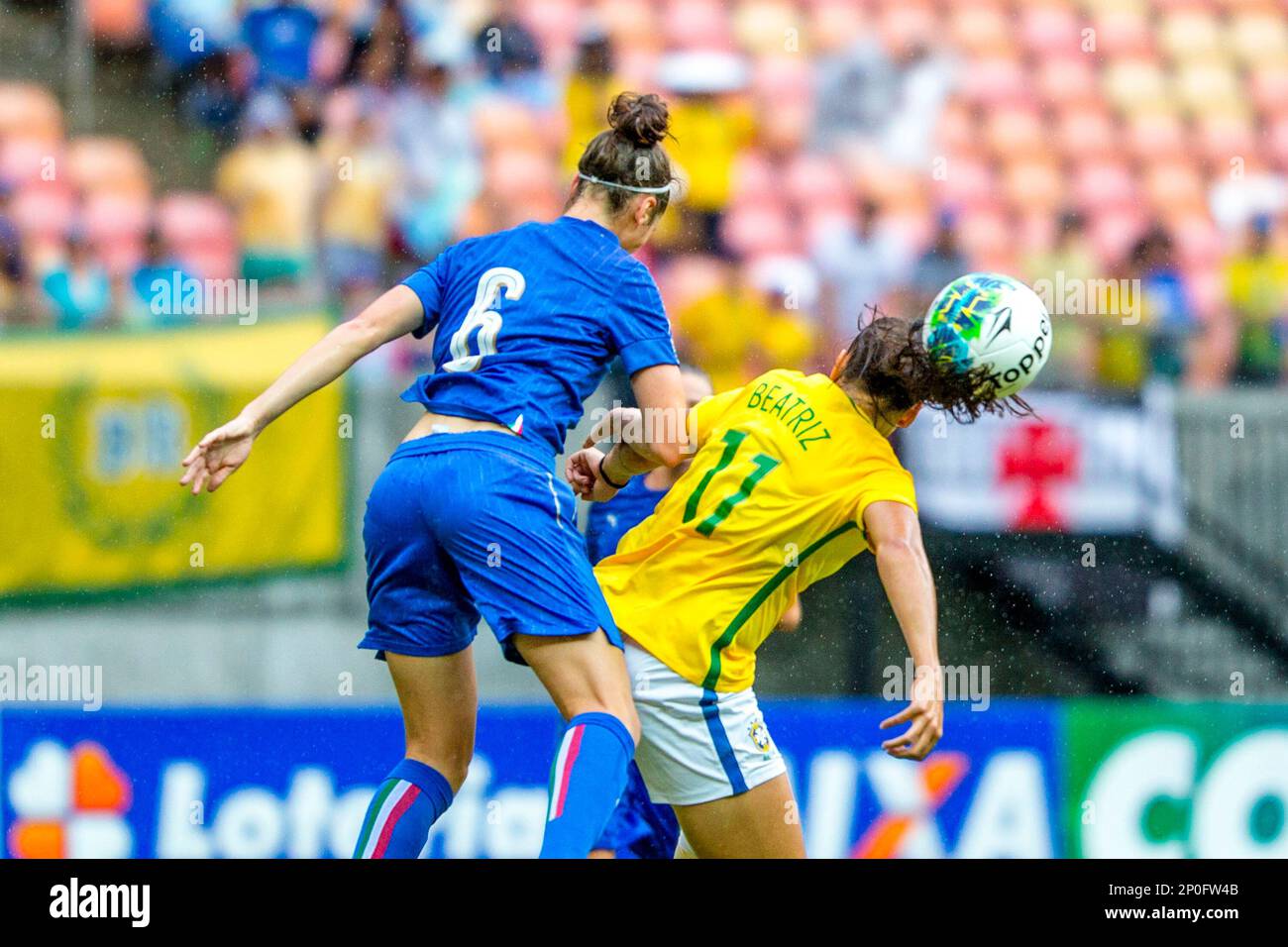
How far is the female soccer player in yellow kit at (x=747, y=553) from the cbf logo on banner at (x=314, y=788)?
2110 mm

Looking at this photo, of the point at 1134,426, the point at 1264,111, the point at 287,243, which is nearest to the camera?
the point at 1134,426

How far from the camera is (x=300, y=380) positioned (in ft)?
11.1

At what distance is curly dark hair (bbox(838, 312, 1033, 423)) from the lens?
11.6 ft

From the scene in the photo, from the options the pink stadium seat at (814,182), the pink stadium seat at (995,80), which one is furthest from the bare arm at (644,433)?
the pink stadium seat at (995,80)

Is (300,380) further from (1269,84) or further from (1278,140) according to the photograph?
(1269,84)

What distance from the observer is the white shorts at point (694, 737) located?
358cm

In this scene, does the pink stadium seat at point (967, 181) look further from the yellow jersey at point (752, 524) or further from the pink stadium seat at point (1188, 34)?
the yellow jersey at point (752, 524)

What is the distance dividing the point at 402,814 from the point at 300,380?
0.92 metres

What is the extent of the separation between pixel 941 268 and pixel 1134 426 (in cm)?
152

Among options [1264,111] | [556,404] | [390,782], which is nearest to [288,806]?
[390,782]

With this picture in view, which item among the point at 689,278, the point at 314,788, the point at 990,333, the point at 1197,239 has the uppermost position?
the point at 1197,239

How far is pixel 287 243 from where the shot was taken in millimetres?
7316

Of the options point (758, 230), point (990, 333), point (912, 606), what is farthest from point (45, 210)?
point (912, 606)
